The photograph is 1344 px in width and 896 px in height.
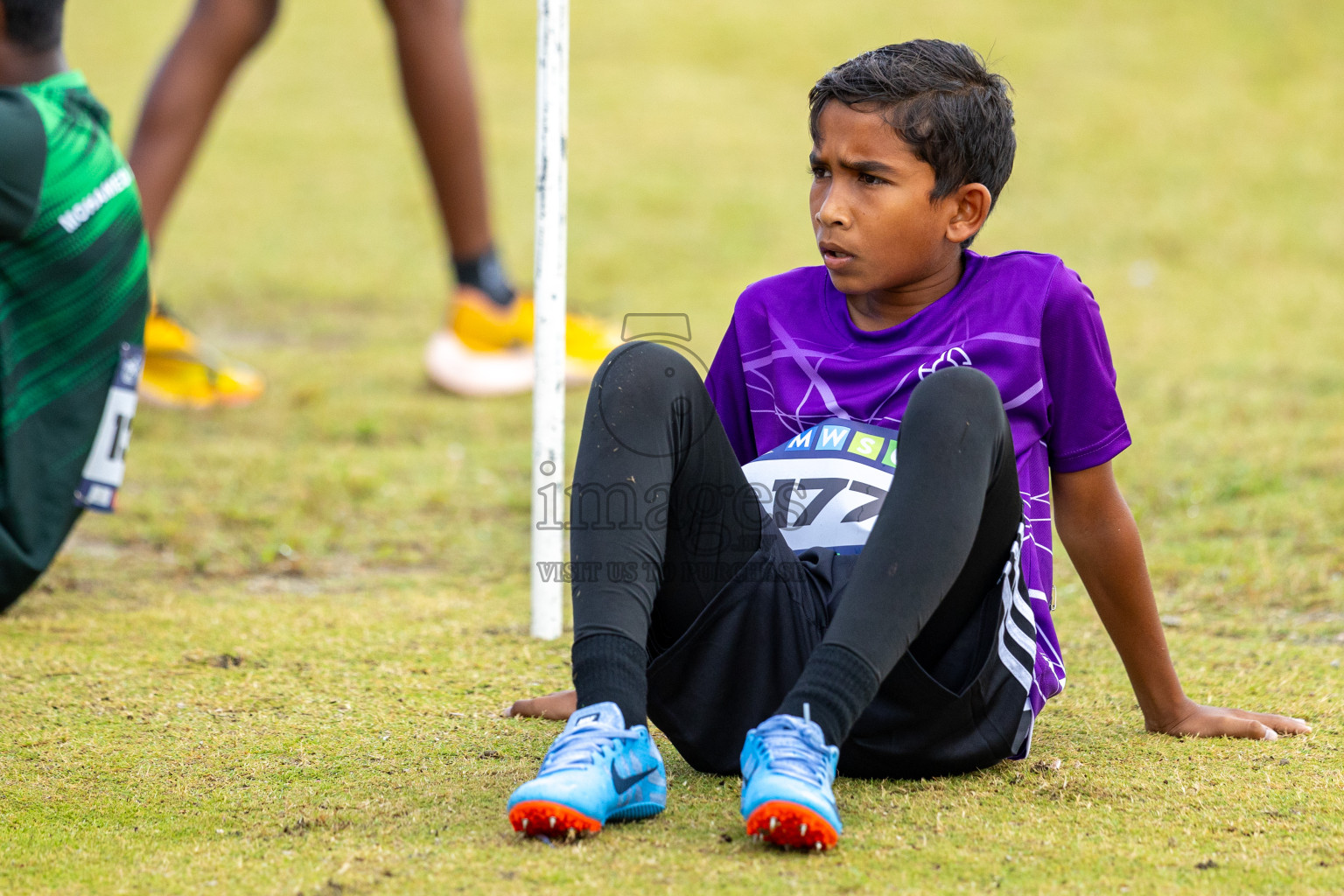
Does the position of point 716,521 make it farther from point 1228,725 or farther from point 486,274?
point 486,274

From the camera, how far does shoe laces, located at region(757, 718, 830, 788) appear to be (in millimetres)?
1422

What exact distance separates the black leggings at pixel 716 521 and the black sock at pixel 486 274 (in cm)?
275

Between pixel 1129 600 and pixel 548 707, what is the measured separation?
2.64ft

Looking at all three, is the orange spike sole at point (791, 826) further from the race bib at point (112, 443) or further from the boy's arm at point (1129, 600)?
the race bib at point (112, 443)

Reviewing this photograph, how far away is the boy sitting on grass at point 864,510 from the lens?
1.51 metres

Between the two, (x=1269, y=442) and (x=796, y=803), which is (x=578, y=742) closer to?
(x=796, y=803)

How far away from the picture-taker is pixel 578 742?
1485 millimetres

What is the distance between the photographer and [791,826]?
1431 mm

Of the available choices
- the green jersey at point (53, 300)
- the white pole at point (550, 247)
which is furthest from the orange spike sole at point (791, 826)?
the green jersey at point (53, 300)

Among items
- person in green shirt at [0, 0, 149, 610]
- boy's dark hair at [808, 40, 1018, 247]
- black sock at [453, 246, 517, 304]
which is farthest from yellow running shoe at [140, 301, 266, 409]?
boy's dark hair at [808, 40, 1018, 247]

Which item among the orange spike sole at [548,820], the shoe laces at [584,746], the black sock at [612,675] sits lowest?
the orange spike sole at [548,820]

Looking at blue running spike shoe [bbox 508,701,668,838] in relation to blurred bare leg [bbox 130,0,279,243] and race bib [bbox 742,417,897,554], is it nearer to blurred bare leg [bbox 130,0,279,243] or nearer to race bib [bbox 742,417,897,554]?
race bib [bbox 742,417,897,554]

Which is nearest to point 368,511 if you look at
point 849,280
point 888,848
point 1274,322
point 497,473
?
point 497,473

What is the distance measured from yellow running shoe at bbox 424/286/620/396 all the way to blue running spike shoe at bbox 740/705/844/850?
9.78 ft
